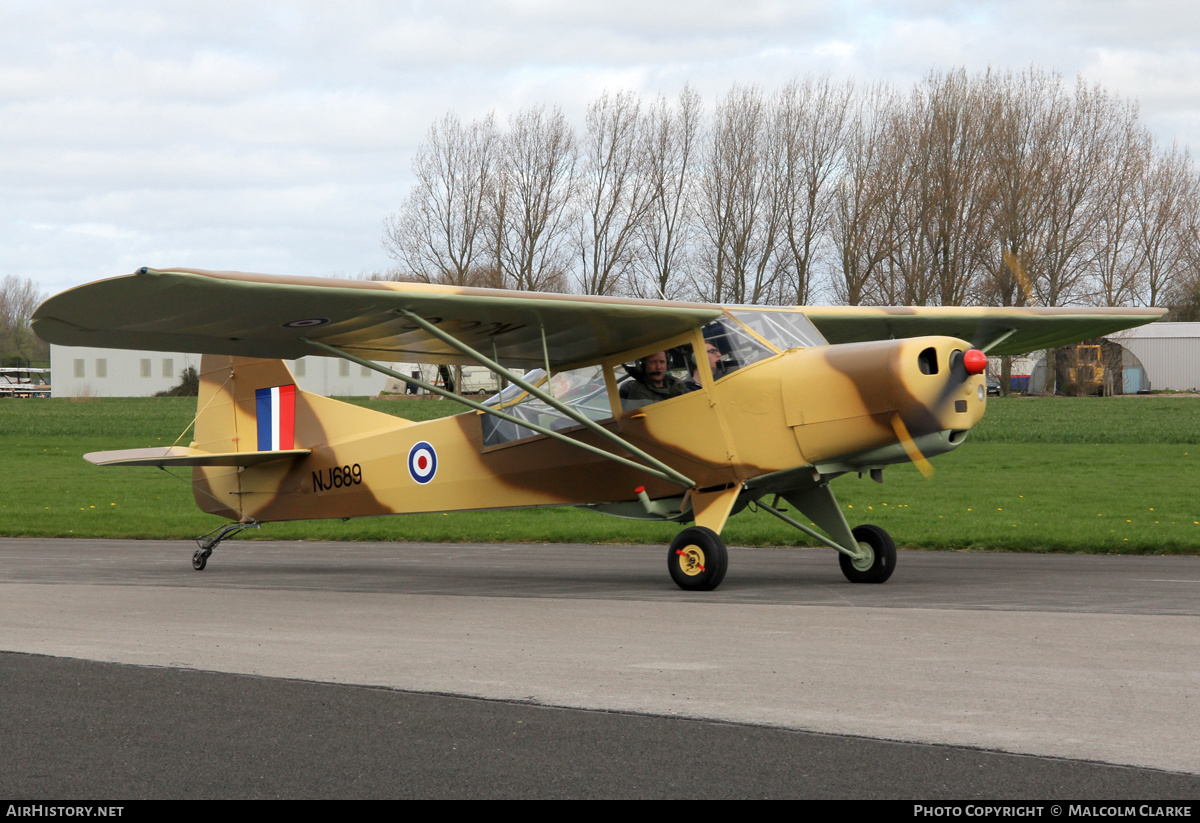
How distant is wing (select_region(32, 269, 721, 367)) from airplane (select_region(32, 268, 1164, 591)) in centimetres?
3

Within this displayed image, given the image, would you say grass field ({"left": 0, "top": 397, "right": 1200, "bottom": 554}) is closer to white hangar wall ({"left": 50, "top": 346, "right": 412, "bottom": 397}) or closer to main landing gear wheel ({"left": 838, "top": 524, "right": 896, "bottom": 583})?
main landing gear wheel ({"left": 838, "top": 524, "right": 896, "bottom": 583})

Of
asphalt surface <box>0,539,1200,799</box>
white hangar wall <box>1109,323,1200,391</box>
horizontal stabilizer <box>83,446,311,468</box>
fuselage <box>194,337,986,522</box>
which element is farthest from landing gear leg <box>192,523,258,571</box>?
white hangar wall <box>1109,323,1200,391</box>

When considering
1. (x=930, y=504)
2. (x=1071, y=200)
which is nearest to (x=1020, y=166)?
(x=1071, y=200)

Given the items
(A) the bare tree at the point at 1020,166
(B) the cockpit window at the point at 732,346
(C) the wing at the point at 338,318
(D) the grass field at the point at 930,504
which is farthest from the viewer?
(A) the bare tree at the point at 1020,166

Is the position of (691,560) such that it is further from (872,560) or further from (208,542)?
(208,542)

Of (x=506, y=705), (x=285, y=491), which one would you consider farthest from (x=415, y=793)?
(x=285, y=491)

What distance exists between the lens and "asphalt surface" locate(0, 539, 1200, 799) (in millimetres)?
4535

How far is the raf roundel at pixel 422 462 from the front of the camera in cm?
1264

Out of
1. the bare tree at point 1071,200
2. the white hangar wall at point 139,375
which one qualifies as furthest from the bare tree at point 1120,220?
the white hangar wall at point 139,375

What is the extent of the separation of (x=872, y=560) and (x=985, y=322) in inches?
141

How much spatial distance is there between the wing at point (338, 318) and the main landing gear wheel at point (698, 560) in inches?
Answer: 78.1

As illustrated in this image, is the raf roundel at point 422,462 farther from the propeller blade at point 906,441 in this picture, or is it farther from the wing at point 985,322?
the propeller blade at point 906,441

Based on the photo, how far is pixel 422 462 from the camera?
12.7 metres
